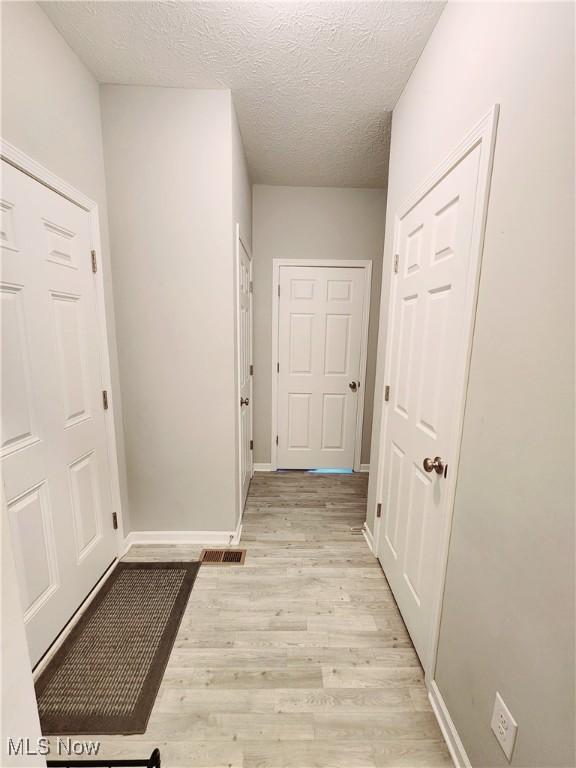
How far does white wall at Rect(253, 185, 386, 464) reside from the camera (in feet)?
9.43

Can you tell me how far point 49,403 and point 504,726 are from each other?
6.33 feet

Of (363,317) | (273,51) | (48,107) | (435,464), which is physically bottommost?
(435,464)

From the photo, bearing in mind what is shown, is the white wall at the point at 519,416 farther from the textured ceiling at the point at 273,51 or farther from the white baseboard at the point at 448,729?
the textured ceiling at the point at 273,51

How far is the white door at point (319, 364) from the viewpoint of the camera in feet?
9.83

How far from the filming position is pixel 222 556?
2006mm

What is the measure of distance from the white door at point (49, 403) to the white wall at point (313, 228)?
1594mm

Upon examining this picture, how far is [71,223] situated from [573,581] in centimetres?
220

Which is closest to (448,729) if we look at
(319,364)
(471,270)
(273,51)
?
(471,270)

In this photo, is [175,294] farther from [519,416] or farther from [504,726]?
[504,726]

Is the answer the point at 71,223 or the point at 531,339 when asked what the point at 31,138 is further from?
the point at 531,339

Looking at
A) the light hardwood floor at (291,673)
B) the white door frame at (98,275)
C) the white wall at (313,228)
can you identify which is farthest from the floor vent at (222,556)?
the white wall at (313,228)

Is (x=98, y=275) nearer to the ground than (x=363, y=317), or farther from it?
farther from it

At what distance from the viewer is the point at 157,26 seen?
1.34m

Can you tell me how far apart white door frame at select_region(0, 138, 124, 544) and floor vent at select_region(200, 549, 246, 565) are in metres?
0.54
